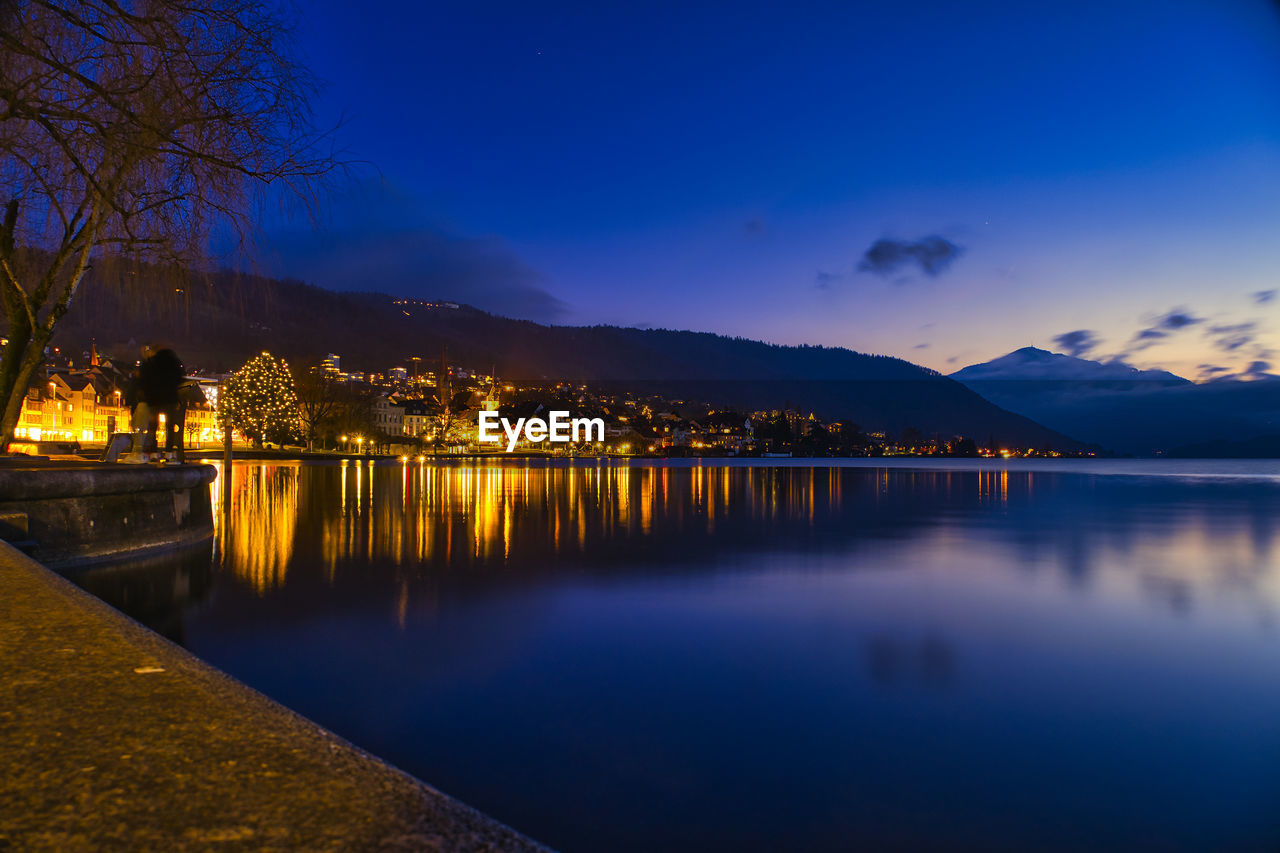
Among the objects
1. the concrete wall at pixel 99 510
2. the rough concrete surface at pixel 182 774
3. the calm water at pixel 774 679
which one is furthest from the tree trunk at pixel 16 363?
the rough concrete surface at pixel 182 774

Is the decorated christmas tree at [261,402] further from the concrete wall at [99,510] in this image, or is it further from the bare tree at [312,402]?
the concrete wall at [99,510]

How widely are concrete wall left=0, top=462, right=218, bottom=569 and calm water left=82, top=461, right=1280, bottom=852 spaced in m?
0.62

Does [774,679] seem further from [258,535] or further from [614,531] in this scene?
[258,535]

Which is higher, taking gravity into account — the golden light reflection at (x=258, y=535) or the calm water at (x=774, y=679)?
A: the golden light reflection at (x=258, y=535)

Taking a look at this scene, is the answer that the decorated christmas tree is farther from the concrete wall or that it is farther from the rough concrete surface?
the rough concrete surface

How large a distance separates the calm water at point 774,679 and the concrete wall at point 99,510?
0.62m

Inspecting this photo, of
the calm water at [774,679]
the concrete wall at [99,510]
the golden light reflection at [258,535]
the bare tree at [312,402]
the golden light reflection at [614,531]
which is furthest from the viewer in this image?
the bare tree at [312,402]

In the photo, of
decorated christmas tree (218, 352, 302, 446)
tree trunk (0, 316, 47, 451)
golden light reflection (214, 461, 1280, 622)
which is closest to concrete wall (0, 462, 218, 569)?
Result: tree trunk (0, 316, 47, 451)

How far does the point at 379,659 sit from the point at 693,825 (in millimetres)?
3567

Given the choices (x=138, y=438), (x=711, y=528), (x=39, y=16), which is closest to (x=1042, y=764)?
(x=39, y=16)

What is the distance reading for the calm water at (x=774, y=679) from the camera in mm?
4043

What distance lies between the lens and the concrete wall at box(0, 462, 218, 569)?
861cm

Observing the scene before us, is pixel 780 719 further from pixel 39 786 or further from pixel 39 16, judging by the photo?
pixel 39 16

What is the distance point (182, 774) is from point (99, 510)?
947 centimetres
